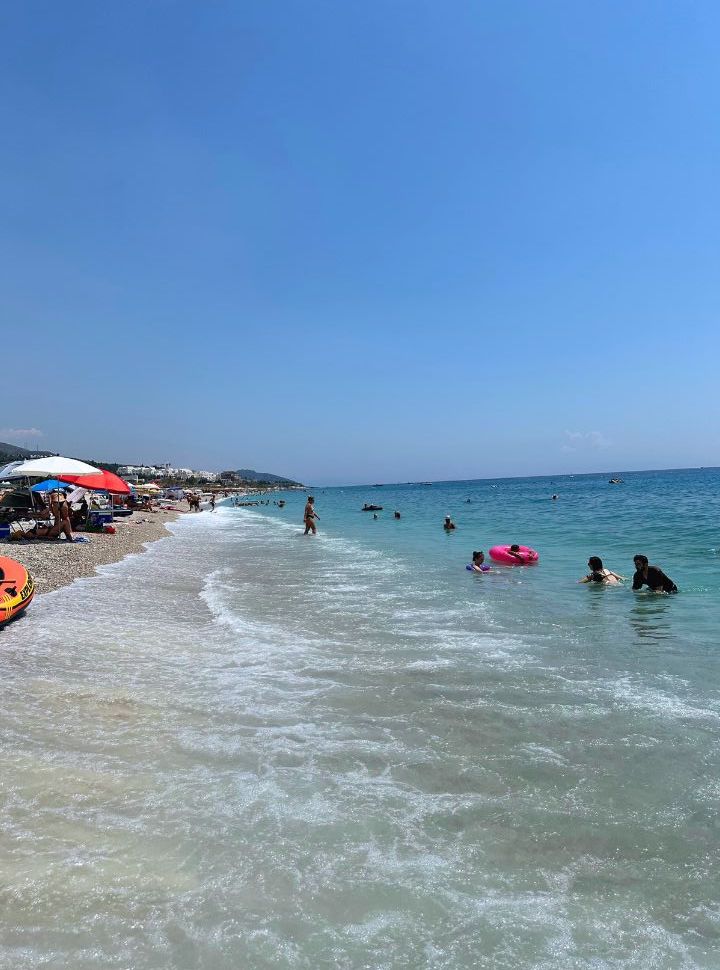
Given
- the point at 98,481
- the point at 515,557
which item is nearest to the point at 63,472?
the point at 98,481

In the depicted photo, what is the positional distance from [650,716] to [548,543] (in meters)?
17.7

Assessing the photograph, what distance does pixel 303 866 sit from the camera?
3.45 metres

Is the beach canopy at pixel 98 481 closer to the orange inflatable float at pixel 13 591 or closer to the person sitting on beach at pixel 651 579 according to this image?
the orange inflatable float at pixel 13 591

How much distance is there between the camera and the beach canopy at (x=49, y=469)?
18.8 metres

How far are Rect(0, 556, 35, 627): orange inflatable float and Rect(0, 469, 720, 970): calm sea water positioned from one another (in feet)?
1.31

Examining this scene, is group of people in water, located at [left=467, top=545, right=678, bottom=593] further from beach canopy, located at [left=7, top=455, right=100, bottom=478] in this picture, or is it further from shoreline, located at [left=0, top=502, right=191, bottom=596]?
beach canopy, located at [left=7, top=455, right=100, bottom=478]

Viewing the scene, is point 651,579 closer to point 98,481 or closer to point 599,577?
point 599,577

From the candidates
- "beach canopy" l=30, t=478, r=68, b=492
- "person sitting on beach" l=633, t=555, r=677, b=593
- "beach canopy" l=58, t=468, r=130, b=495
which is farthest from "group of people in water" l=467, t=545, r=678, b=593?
"beach canopy" l=30, t=478, r=68, b=492

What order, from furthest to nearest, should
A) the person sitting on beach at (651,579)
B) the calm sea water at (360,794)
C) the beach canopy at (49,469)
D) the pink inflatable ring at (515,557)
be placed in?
the beach canopy at (49,469)
the pink inflatable ring at (515,557)
the person sitting on beach at (651,579)
the calm sea water at (360,794)

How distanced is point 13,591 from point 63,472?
454 inches

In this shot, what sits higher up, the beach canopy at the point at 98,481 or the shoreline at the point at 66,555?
the beach canopy at the point at 98,481

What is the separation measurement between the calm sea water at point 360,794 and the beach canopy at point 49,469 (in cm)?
1109

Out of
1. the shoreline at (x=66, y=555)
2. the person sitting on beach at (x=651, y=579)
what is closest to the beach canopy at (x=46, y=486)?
the shoreline at (x=66, y=555)

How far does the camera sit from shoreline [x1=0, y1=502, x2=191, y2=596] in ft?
43.9
